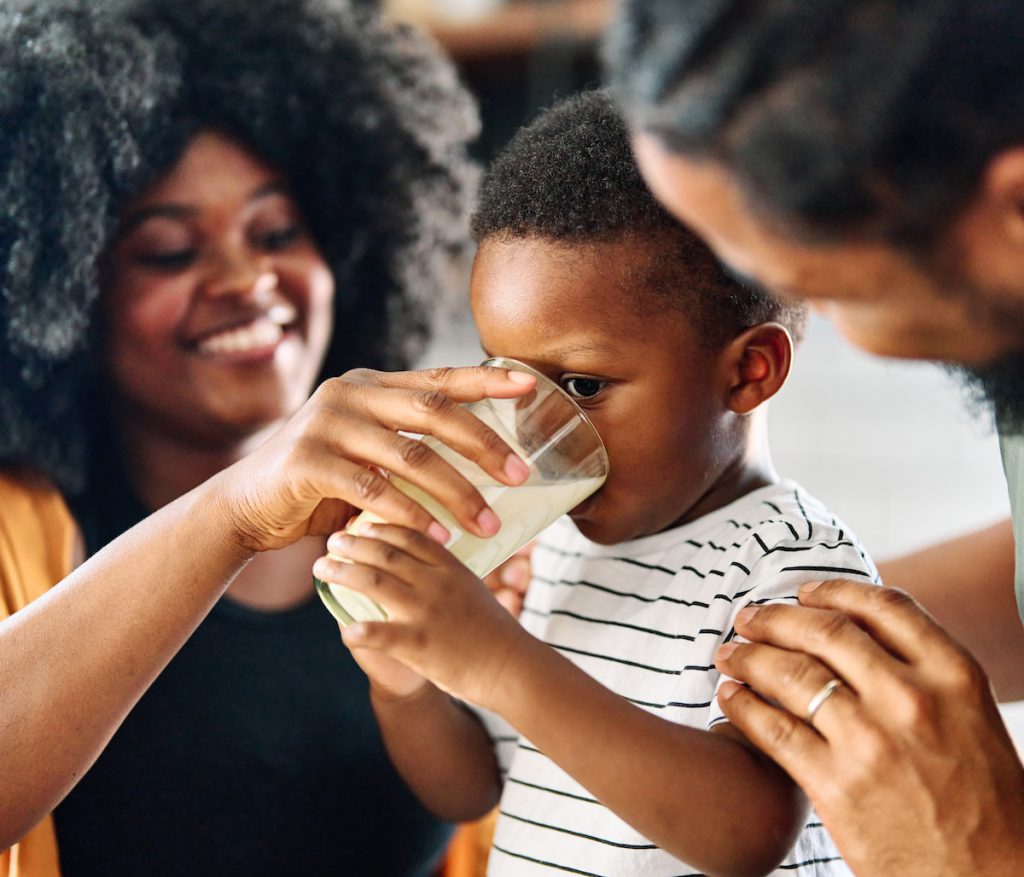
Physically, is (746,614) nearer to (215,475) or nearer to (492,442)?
(492,442)

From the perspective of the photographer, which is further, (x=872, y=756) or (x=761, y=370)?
(x=761, y=370)

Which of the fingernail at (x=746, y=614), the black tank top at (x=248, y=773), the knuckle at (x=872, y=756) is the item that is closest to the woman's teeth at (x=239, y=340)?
the black tank top at (x=248, y=773)

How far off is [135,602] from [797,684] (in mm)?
532

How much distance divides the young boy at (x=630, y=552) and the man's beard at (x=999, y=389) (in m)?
0.15

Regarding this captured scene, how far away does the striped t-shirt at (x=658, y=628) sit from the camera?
934mm

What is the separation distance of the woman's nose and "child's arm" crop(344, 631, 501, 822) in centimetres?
46

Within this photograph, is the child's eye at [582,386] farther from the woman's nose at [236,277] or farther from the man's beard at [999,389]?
the woman's nose at [236,277]

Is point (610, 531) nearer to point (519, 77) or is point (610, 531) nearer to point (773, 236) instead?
point (773, 236)

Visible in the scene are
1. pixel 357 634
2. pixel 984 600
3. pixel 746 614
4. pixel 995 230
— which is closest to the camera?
pixel 995 230

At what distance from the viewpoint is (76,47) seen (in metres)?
1.28

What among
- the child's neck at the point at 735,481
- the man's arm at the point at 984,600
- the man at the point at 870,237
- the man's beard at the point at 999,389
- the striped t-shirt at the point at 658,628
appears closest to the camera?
the man at the point at 870,237

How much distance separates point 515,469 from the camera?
83cm

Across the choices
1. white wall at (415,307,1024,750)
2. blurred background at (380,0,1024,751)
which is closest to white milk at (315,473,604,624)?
blurred background at (380,0,1024,751)

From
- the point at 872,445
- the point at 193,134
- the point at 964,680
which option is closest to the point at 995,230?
the point at 964,680
